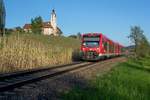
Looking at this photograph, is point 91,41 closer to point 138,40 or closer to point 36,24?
point 138,40

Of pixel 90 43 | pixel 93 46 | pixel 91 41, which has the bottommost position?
pixel 93 46

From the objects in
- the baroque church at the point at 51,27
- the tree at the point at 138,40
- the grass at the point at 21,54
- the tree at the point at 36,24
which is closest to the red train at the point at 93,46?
the grass at the point at 21,54

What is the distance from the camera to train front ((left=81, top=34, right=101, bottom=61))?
1383 inches

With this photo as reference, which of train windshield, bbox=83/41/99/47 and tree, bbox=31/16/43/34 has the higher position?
tree, bbox=31/16/43/34

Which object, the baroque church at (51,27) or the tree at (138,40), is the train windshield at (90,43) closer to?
the tree at (138,40)

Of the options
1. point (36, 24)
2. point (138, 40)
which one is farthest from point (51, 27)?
point (138, 40)

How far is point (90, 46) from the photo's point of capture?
3591 cm

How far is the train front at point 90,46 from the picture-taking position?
35.1m

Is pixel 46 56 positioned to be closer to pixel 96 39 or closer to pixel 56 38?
pixel 96 39

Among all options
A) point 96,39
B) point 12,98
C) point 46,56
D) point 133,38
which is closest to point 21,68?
point 46,56

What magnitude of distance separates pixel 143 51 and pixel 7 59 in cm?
4710

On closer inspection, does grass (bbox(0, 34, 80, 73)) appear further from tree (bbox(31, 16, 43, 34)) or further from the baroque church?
the baroque church


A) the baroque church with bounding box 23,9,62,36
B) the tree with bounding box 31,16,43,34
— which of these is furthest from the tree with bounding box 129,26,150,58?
the baroque church with bounding box 23,9,62,36

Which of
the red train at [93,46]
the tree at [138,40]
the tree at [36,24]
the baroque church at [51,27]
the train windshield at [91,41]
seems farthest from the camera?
the baroque church at [51,27]
